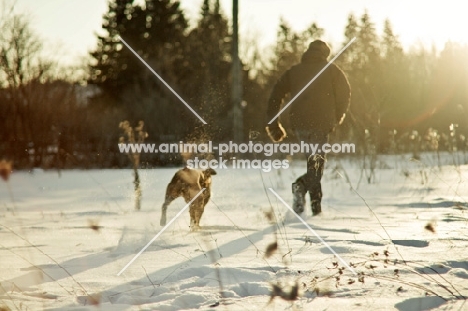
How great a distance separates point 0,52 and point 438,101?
26.1 meters

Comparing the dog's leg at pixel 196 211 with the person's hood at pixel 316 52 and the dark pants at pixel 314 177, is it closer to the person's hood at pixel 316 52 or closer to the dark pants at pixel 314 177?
the dark pants at pixel 314 177

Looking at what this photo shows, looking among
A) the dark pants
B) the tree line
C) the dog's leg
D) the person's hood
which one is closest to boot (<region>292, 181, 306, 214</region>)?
the dark pants

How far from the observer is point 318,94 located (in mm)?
6832

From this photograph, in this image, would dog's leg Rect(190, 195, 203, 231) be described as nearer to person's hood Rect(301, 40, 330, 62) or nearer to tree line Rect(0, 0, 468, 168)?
person's hood Rect(301, 40, 330, 62)

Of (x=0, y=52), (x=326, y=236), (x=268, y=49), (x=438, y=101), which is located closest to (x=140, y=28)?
(x=268, y=49)

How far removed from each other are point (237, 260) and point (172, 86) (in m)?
22.8

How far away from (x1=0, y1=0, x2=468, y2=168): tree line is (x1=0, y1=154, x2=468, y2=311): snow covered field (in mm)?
7593

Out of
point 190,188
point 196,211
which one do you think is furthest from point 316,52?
point 196,211

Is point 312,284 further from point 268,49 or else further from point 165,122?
point 268,49

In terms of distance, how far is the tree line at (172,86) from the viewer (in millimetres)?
18578

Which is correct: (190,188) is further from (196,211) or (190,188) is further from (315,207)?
(315,207)

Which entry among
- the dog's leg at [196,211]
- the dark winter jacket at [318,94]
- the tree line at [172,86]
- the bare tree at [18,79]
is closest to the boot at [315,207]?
the dark winter jacket at [318,94]

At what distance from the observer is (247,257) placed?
4004 millimetres

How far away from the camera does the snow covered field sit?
2883 mm
